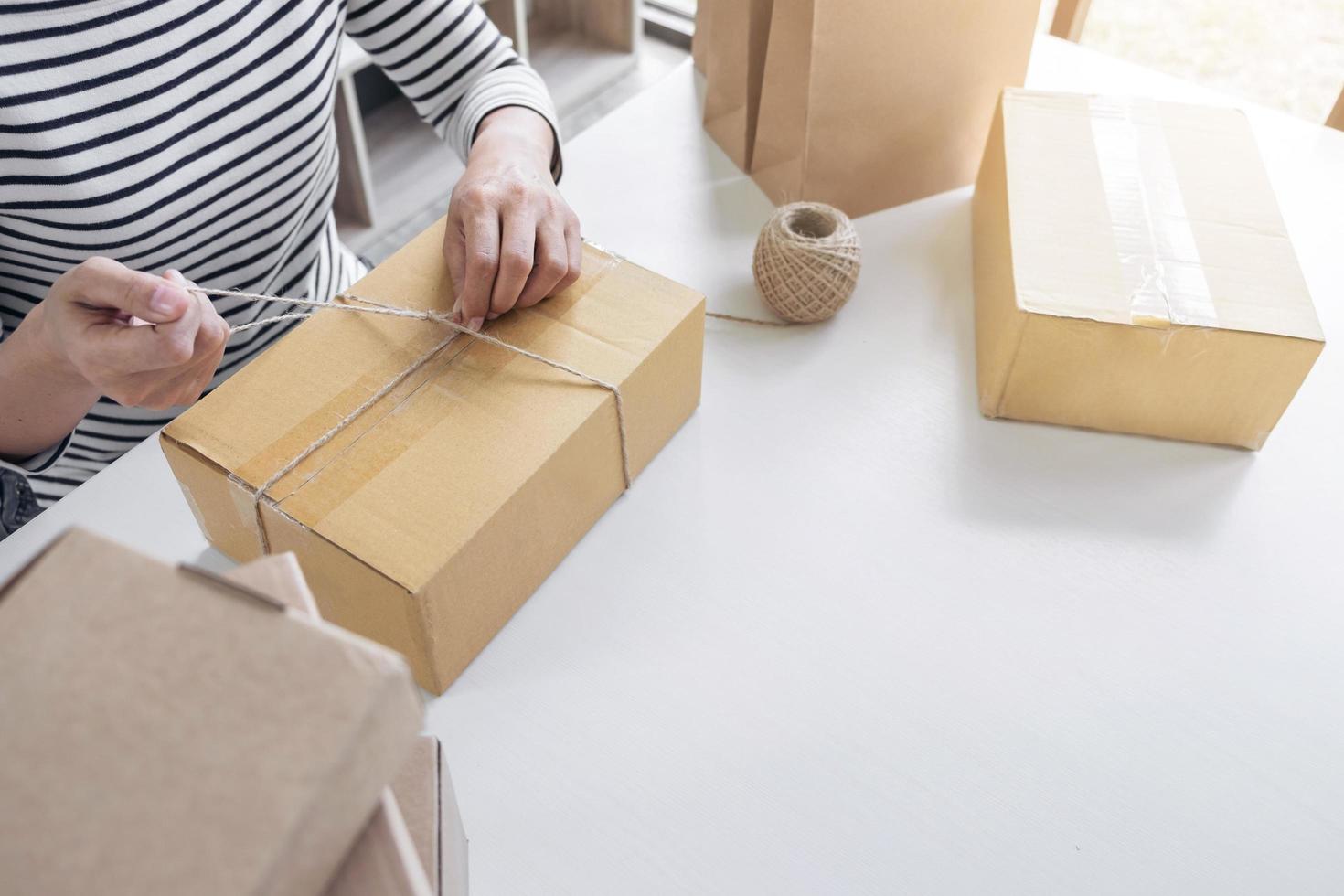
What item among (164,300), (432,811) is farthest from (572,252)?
(432,811)

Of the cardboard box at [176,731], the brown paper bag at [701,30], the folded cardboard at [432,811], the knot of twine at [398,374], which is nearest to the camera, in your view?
the cardboard box at [176,731]

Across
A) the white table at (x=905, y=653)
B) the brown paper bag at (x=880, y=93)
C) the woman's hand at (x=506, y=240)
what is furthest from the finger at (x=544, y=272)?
the brown paper bag at (x=880, y=93)

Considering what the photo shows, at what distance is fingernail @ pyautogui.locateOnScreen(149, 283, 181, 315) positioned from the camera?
1.64 ft

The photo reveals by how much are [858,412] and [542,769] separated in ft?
1.16

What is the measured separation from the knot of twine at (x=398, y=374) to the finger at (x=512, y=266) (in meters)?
0.03

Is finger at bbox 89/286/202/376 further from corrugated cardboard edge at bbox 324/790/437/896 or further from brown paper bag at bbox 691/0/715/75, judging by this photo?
brown paper bag at bbox 691/0/715/75

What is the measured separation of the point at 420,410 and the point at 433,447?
0.11 feet

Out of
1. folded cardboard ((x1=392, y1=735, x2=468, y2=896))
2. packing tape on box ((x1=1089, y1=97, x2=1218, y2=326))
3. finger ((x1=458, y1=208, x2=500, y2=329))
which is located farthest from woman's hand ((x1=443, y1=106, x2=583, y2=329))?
packing tape on box ((x1=1089, y1=97, x2=1218, y2=326))

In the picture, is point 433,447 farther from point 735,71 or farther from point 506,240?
point 735,71

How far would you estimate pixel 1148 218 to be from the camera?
70cm

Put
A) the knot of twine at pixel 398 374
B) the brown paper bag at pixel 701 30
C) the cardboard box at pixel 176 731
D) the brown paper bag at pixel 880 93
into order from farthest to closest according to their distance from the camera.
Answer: the brown paper bag at pixel 701 30 → the brown paper bag at pixel 880 93 → the knot of twine at pixel 398 374 → the cardboard box at pixel 176 731

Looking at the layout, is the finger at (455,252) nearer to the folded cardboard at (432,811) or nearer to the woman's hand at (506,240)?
the woman's hand at (506,240)

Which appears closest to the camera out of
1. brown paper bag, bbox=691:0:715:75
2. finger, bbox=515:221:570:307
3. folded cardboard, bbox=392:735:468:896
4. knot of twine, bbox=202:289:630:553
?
folded cardboard, bbox=392:735:468:896

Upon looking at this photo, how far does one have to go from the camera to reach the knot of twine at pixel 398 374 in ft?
1.74
